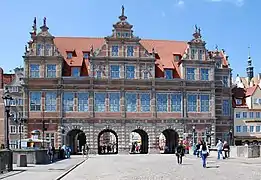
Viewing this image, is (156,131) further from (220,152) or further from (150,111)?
(220,152)

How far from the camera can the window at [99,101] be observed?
67.9 metres

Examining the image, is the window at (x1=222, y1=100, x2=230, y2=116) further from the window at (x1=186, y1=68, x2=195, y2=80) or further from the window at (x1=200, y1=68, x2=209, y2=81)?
the window at (x1=186, y1=68, x2=195, y2=80)

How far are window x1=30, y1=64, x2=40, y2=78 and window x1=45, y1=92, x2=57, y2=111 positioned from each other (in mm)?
2914

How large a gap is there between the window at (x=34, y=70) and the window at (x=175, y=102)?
19278mm

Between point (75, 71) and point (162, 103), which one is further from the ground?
point (75, 71)

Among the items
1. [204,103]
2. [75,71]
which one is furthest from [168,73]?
[75,71]

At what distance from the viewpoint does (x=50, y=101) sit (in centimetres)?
6706

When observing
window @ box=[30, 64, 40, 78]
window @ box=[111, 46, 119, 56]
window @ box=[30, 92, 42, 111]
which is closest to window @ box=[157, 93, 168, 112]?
window @ box=[111, 46, 119, 56]

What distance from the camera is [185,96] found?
69.9 metres

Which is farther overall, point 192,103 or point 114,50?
point 192,103

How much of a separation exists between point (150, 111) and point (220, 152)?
26.7 m

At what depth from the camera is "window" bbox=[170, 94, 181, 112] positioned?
69688mm

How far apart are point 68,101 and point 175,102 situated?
15.4 m

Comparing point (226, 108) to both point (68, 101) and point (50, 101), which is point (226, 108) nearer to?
point (68, 101)
